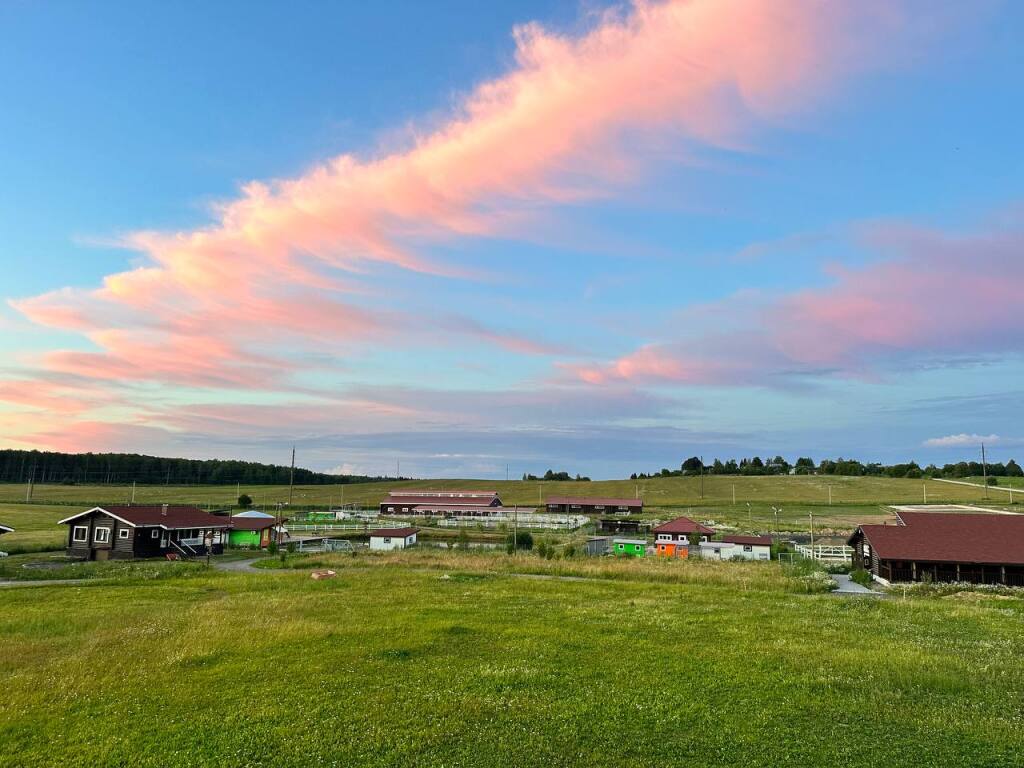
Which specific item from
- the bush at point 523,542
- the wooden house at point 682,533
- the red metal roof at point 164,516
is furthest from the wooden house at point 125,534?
the wooden house at point 682,533

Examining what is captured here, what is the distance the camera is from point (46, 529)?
9162 centimetres

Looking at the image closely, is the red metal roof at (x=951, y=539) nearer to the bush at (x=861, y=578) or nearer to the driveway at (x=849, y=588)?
the bush at (x=861, y=578)

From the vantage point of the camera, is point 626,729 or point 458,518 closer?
point 626,729

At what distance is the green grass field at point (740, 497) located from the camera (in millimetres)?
120481

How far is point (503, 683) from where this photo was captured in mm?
18938

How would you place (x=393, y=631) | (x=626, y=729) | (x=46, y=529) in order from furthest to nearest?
(x=46, y=529), (x=393, y=631), (x=626, y=729)

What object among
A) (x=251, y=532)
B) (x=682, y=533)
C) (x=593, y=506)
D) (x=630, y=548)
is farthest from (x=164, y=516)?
(x=593, y=506)

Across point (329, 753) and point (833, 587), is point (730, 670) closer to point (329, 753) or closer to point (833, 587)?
point (329, 753)

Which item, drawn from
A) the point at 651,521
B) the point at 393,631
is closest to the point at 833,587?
the point at 393,631

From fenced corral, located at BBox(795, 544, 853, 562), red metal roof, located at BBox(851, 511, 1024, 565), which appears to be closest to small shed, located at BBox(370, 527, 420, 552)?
fenced corral, located at BBox(795, 544, 853, 562)

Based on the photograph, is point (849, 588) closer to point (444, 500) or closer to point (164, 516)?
point (164, 516)

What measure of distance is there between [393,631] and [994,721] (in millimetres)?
19851

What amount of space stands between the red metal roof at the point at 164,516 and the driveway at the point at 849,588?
202 feet

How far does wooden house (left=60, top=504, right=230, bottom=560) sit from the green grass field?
230ft
